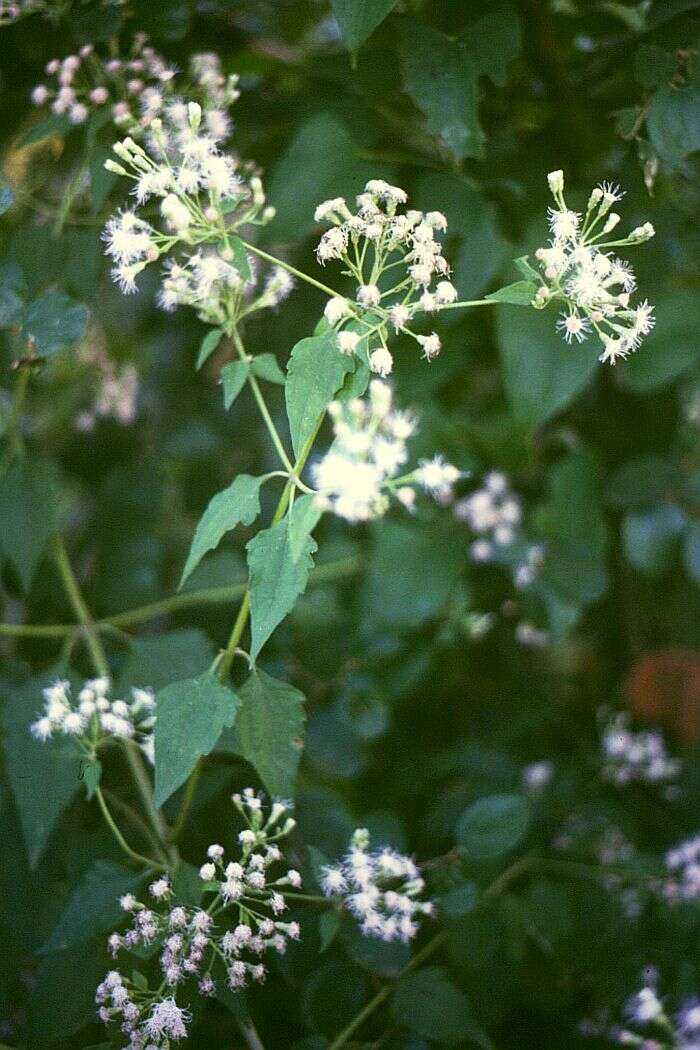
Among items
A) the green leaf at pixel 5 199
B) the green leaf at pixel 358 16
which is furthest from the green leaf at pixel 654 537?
the green leaf at pixel 5 199

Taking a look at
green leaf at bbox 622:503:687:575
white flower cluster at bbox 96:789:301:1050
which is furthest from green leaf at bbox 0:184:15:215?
green leaf at bbox 622:503:687:575

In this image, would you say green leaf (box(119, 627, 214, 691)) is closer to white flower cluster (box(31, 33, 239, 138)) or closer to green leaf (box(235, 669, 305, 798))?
green leaf (box(235, 669, 305, 798))

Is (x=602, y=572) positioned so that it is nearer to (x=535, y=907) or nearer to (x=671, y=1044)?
(x=535, y=907)

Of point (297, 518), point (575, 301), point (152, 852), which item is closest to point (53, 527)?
point (152, 852)

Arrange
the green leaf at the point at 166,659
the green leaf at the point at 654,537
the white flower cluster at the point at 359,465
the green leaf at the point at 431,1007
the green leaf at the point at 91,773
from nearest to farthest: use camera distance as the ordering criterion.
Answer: the white flower cluster at the point at 359,465
the green leaf at the point at 91,773
the green leaf at the point at 431,1007
the green leaf at the point at 166,659
the green leaf at the point at 654,537

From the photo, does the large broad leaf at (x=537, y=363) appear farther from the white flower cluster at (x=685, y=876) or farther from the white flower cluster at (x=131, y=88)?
the white flower cluster at (x=685, y=876)

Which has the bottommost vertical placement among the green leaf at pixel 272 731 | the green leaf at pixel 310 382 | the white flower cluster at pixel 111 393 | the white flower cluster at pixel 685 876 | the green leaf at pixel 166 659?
the white flower cluster at pixel 685 876
